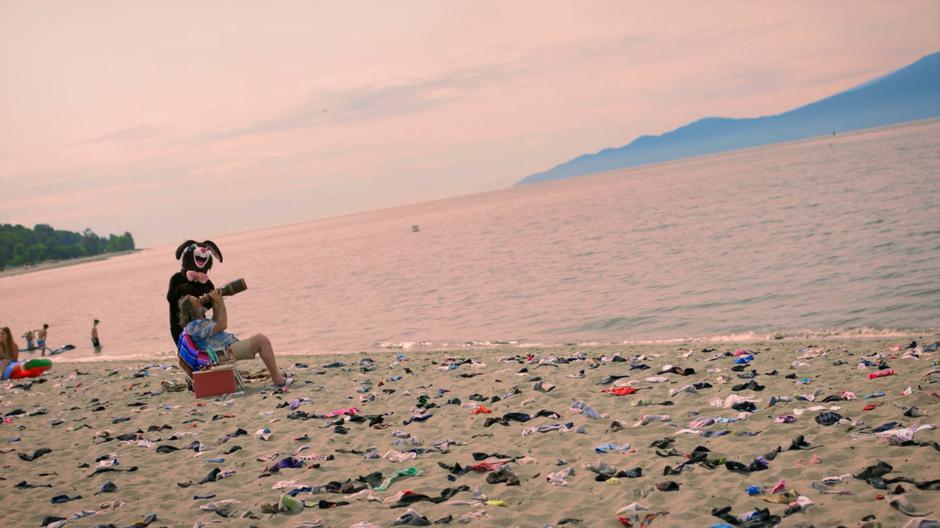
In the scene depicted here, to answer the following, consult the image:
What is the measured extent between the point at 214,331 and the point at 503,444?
6.62 meters

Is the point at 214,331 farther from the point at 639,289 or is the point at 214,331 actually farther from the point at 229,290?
the point at 639,289

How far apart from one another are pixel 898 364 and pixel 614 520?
693cm

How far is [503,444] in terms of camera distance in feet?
28.2

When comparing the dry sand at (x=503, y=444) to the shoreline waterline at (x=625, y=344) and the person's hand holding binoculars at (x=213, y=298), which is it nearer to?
the shoreline waterline at (x=625, y=344)

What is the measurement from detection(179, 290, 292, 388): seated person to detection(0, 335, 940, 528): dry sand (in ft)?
2.88

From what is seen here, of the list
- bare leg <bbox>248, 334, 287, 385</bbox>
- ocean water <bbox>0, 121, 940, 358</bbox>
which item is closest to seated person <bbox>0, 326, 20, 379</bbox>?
ocean water <bbox>0, 121, 940, 358</bbox>

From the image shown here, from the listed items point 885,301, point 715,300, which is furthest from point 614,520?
point 715,300

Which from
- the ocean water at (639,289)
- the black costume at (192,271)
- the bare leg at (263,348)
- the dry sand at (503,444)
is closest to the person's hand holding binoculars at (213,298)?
the black costume at (192,271)

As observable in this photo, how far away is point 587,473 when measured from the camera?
288 inches

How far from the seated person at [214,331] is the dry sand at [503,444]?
88 cm

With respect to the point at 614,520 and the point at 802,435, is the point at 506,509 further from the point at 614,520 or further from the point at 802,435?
the point at 802,435

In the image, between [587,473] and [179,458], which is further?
[179,458]

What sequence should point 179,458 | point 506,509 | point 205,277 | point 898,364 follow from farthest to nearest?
point 205,277 → point 898,364 → point 179,458 → point 506,509

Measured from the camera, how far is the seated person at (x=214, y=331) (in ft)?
40.9
